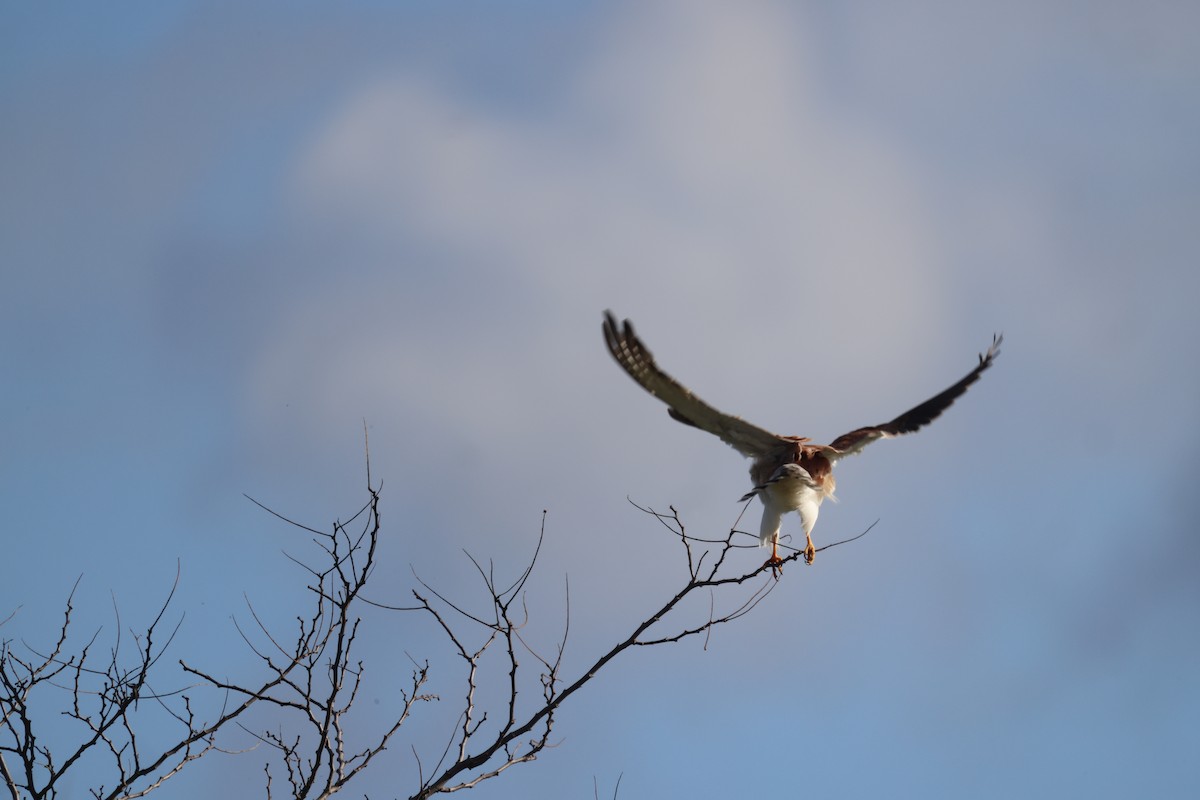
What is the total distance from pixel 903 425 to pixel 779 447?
1.17 meters

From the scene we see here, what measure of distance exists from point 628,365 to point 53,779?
4449mm

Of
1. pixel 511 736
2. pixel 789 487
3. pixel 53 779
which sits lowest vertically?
pixel 511 736

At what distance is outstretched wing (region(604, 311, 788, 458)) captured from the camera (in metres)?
7.67

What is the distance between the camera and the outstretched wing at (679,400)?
25.2ft

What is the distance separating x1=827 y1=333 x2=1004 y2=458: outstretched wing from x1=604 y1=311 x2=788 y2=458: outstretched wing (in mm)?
580

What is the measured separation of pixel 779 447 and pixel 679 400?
108cm

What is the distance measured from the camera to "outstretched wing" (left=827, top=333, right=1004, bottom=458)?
358 inches

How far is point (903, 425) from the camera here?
30.5ft

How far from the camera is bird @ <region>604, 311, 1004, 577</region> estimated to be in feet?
27.2

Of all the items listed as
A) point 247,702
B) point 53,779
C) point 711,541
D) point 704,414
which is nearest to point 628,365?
point 704,414

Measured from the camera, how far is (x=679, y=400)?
331 inches

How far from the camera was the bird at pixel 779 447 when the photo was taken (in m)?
8.28

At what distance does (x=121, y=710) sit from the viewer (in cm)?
518

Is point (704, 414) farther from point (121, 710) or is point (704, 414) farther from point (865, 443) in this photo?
point (121, 710)
